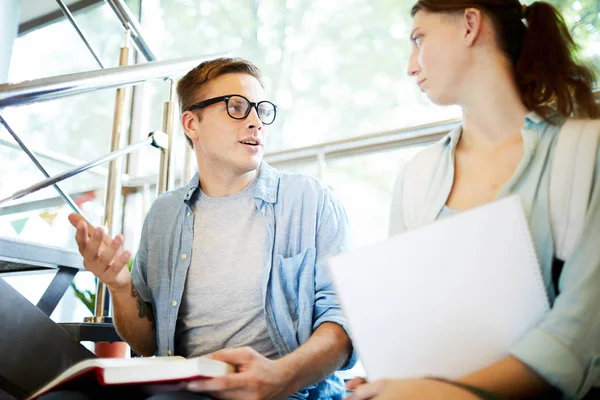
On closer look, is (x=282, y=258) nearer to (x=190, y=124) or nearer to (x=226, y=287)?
(x=226, y=287)

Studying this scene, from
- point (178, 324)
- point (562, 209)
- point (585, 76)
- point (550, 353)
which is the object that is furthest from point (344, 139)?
point (550, 353)

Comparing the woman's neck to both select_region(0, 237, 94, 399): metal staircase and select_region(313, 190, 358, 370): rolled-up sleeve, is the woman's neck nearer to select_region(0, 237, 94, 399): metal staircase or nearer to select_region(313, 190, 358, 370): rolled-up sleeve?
select_region(313, 190, 358, 370): rolled-up sleeve

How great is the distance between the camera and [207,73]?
5.17 ft

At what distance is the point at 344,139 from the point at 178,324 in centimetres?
114

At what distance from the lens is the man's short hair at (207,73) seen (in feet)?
5.13

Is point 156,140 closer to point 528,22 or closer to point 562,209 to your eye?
point 528,22

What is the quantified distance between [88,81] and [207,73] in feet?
1.28

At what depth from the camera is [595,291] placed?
73 cm

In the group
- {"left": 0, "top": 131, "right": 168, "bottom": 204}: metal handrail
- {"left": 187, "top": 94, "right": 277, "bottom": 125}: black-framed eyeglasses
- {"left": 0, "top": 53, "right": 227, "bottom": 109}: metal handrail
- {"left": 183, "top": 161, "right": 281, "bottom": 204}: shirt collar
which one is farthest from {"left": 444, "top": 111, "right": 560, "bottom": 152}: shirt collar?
{"left": 0, "top": 131, "right": 168, "bottom": 204}: metal handrail

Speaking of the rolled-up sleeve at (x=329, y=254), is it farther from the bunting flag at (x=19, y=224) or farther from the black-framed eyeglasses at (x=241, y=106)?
the bunting flag at (x=19, y=224)

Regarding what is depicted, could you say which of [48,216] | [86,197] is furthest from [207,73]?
[86,197]

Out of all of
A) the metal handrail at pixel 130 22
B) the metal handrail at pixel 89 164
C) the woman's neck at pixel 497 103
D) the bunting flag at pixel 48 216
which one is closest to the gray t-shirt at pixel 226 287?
the metal handrail at pixel 89 164

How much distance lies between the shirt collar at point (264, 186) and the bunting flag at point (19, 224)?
75.7 inches

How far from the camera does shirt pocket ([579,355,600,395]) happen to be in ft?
2.31
